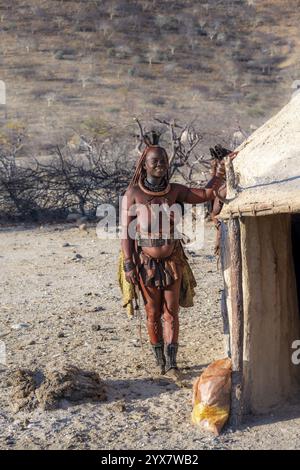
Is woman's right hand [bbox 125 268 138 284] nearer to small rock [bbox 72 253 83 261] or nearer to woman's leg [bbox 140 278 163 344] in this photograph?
woman's leg [bbox 140 278 163 344]

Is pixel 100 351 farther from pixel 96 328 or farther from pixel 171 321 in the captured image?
pixel 171 321

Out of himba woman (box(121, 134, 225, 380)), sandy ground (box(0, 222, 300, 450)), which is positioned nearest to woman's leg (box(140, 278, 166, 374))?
himba woman (box(121, 134, 225, 380))

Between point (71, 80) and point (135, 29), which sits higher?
point (135, 29)

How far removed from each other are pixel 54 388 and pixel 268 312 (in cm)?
140

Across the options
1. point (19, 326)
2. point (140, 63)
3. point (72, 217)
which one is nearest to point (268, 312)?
point (19, 326)

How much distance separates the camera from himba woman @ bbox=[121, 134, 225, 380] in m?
4.98

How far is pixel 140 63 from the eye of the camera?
1207 inches

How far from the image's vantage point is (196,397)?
462 cm

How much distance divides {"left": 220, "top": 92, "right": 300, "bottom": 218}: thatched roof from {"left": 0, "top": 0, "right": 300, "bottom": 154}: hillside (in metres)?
14.7

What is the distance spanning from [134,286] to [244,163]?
1155 mm

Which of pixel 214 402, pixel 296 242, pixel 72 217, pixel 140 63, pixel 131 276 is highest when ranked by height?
pixel 140 63

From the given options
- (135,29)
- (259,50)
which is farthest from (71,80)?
(259,50)
